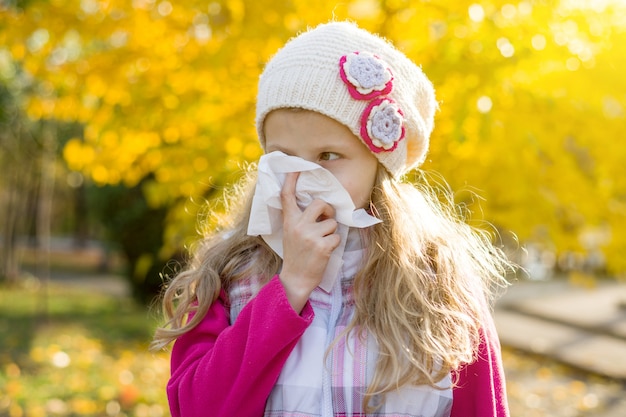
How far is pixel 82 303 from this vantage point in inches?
454

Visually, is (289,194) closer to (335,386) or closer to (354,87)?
(354,87)

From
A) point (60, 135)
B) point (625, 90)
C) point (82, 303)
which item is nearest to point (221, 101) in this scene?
point (625, 90)

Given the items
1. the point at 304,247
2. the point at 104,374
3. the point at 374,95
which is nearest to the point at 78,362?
the point at 104,374

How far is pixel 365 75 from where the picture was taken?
1.53 metres

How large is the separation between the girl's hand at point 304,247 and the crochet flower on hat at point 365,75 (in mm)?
241

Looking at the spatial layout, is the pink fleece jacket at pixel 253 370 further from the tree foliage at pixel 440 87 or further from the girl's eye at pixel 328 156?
the tree foliage at pixel 440 87

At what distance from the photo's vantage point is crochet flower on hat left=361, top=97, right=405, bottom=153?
152 centimetres

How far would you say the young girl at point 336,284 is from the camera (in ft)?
4.79

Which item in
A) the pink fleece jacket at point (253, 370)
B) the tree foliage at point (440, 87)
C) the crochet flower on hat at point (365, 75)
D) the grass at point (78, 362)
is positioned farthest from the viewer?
the grass at point (78, 362)

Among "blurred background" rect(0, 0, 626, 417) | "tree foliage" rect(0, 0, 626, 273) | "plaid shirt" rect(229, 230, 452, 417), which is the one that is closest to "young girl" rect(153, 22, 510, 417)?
"plaid shirt" rect(229, 230, 452, 417)

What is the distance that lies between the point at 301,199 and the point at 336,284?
9.1 inches

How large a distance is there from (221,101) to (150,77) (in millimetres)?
478

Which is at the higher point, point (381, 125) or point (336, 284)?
point (381, 125)

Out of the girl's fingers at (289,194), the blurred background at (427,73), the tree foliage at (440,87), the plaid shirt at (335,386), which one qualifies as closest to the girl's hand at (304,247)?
the girl's fingers at (289,194)
